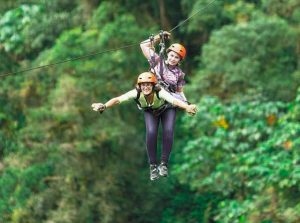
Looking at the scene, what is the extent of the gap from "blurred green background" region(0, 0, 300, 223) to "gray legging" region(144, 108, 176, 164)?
4.47m

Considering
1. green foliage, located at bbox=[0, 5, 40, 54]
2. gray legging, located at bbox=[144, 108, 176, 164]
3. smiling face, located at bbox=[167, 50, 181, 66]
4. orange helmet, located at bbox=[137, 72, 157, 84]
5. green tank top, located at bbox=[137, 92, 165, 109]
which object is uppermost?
green foliage, located at bbox=[0, 5, 40, 54]

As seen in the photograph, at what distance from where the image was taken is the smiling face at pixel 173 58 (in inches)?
245

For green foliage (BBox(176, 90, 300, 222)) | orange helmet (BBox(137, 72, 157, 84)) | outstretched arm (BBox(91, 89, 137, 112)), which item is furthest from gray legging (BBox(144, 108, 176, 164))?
green foliage (BBox(176, 90, 300, 222))

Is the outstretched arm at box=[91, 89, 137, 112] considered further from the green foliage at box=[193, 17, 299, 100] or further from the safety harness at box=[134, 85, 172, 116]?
the green foliage at box=[193, 17, 299, 100]

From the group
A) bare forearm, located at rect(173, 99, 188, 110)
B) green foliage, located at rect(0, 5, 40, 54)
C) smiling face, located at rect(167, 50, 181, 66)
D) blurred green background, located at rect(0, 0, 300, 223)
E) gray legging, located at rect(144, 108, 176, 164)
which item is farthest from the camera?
blurred green background, located at rect(0, 0, 300, 223)

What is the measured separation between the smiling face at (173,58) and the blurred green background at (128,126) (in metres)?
4.52

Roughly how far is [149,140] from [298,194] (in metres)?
5.22

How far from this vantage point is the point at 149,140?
610 cm

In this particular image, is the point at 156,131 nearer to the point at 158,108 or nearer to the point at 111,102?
the point at 158,108

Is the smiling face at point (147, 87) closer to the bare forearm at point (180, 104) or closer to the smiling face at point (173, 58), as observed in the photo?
the bare forearm at point (180, 104)

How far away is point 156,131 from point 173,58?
58 centimetres

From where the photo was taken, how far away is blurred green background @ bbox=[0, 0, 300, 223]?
1145 cm

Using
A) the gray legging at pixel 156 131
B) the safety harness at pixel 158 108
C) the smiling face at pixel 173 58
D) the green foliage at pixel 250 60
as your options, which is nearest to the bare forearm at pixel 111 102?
the safety harness at pixel 158 108

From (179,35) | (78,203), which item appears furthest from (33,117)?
(179,35)
